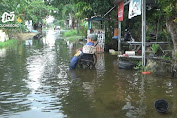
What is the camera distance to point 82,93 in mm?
7129

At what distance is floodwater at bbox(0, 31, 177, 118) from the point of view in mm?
5633

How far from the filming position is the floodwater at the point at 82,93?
5633 mm

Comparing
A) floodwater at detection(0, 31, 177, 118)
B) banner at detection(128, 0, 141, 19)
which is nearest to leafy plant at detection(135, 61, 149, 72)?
floodwater at detection(0, 31, 177, 118)

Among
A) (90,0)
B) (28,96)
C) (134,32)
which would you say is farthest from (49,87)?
(134,32)

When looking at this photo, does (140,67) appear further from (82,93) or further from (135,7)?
(82,93)

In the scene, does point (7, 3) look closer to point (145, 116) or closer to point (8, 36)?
point (8, 36)

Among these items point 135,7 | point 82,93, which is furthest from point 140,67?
point 82,93

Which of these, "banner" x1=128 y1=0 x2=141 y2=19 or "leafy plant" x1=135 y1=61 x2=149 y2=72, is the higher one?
"banner" x1=128 y1=0 x2=141 y2=19

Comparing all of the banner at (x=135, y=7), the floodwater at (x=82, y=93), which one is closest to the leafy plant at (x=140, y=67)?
the floodwater at (x=82, y=93)

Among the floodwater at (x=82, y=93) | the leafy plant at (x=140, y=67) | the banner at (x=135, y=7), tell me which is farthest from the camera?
the leafy plant at (x=140, y=67)

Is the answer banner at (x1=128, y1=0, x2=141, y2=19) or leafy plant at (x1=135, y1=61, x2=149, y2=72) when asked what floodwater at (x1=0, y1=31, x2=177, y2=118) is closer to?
leafy plant at (x1=135, y1=61, x2=149, y2=72)

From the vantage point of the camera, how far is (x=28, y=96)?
6863mm

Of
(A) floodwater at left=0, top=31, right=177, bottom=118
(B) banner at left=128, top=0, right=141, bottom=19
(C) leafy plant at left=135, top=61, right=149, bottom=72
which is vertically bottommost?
(A) floodwater at left=0, top=31, right=177, bottom=118

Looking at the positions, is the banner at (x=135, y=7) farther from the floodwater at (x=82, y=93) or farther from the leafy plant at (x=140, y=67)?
the floodwater at (x=82, y=93)
